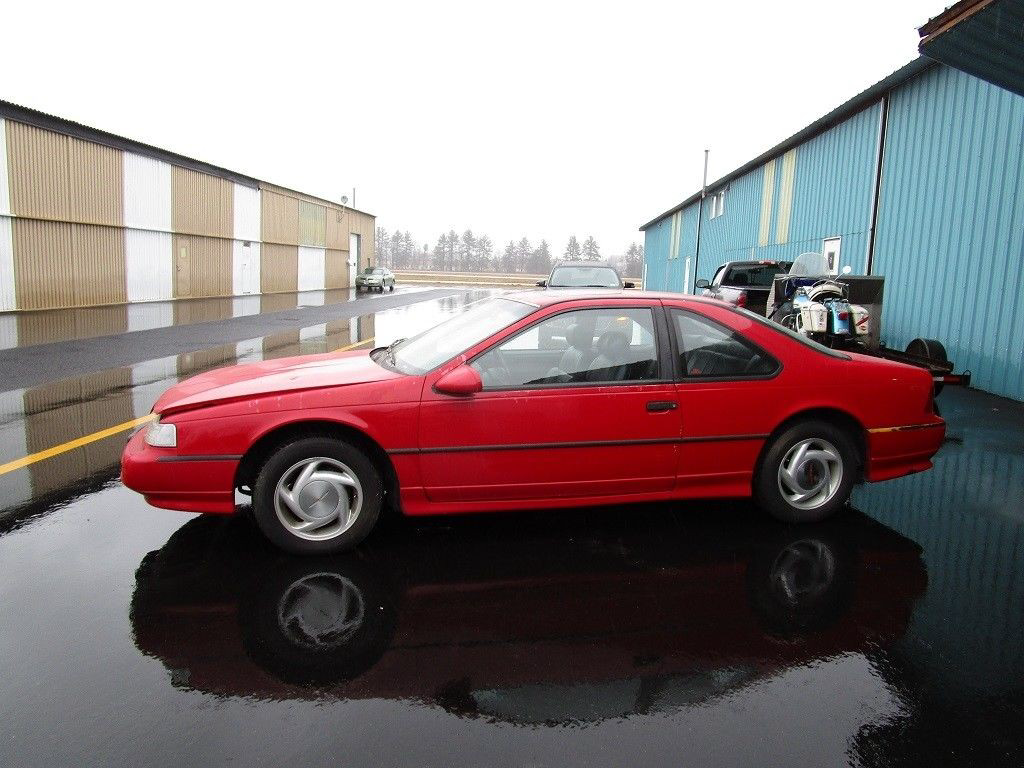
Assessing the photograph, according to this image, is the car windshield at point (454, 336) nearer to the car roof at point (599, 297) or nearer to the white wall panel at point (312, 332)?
the car roof at point (599, 297)

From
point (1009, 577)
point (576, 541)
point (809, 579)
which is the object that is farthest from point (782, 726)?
point (1009, 577)

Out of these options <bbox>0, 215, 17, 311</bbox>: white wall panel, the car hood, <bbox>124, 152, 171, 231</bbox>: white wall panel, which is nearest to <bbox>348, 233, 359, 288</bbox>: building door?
<bbox>124, 152, 171, 231</bbox>: white wall panel

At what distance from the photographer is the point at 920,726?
266 centimetres

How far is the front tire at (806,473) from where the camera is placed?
460 centimetres

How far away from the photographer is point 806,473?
15.2 ft

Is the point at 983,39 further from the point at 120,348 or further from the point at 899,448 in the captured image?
the point at 120,348

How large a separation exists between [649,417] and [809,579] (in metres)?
1.15

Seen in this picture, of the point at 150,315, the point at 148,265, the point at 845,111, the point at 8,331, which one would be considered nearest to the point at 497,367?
the point at 845,111

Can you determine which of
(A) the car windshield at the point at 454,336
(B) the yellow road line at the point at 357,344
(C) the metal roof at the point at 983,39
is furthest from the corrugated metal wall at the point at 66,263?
(C) the metal roof at the point at 983,39

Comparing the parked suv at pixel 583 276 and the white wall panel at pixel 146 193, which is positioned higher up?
the white wall panel at pixel 146 193

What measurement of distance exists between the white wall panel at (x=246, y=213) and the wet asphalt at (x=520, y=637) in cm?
3138

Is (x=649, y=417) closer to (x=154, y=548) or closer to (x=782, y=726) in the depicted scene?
(x=782, y=726)

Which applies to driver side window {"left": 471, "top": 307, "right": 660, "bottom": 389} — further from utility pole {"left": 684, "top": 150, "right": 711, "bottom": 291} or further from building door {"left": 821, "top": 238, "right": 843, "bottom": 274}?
utility pole {"left": 684, "top": 150, "right": 711, "bottom": 291}

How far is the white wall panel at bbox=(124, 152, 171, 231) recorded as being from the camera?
2583cm
